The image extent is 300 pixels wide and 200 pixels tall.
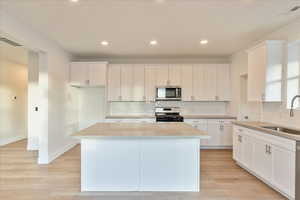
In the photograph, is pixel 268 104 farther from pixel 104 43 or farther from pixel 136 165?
pixel 104 43

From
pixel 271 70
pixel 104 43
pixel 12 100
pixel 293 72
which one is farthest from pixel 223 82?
pixel 12 100

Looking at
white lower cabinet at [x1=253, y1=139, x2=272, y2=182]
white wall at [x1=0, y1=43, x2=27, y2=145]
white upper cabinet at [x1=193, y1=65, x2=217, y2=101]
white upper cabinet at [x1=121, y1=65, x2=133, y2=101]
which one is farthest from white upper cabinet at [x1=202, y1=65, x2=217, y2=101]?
white wall at [x1=0, y1=43, x2=27, y2=145]

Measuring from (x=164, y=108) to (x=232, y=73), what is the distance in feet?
6.97

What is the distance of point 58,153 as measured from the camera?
4402 millimetres

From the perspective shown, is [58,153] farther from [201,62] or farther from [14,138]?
[201,62]

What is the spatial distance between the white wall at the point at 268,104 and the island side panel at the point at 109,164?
8.34 ft

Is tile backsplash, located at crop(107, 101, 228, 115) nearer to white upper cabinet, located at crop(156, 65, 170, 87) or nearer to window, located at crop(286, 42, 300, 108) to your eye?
white upper cabinet, located at crop(156, 65, 170, 87)

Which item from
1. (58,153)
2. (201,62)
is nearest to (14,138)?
(58,153)

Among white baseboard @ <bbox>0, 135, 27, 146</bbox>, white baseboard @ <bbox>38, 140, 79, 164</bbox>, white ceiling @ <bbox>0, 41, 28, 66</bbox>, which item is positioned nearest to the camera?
white baseboard @ <bbox>38, 140, 79, 164</bbox>

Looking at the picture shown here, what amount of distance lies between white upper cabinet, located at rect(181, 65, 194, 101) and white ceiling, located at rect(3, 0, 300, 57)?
35.9 inches

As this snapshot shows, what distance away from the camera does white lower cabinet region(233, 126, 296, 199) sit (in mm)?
2369

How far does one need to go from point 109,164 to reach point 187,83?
3.43 metres

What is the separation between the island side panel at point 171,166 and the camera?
2.65 m

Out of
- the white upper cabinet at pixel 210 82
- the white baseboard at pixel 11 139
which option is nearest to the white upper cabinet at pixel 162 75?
the white upper cabinet at pixel 210 82
